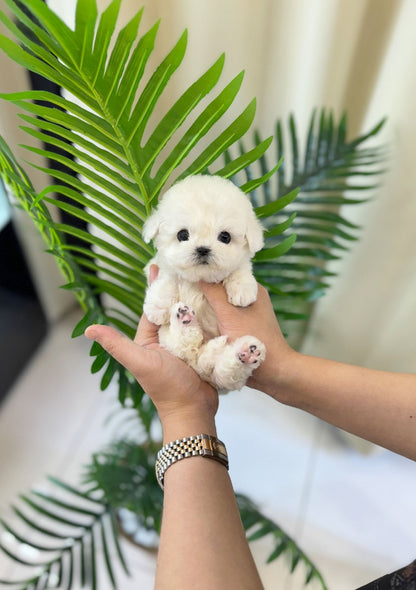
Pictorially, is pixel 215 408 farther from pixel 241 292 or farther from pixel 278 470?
pixel 278 470

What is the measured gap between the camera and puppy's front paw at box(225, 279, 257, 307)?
25.0 inches

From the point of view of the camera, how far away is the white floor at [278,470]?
128 cm

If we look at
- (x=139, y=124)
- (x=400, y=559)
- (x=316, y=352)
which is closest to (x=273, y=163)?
(x=139, y=124)

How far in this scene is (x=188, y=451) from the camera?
0.62 metres

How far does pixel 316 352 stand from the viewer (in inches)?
60.0

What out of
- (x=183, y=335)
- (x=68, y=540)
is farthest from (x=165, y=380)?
(x=68, y=540)

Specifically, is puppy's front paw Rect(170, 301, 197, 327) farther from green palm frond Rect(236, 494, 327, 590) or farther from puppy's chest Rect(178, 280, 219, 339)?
green palm frond Rect(236, 494, 327, 590)

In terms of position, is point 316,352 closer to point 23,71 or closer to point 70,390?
point 70,390

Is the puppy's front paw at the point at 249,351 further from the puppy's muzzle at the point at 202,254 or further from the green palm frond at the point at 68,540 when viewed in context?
the green palm frond at the point at 68,540

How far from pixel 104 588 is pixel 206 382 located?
3.09 feet

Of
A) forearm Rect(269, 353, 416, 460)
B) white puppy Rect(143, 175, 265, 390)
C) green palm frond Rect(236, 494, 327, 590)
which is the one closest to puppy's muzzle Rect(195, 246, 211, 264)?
white puppy Rect(143, 175, 265, 390)

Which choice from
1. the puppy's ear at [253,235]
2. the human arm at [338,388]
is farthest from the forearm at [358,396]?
the puppy's ear at [253,235]

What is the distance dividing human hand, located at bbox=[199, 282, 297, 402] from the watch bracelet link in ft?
0.46

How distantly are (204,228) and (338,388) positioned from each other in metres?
0.36
